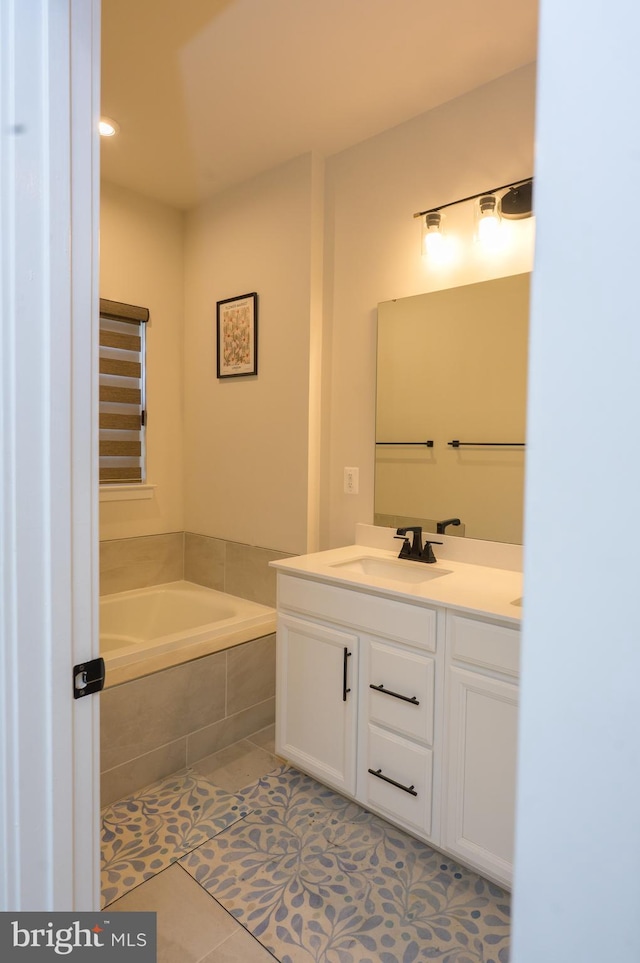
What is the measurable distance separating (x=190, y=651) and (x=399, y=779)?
1007 mm

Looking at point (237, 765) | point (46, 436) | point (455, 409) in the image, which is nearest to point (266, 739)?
point (237, 765)

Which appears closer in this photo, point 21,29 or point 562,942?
point 562,942

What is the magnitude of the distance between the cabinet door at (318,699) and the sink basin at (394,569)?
0.30 meters

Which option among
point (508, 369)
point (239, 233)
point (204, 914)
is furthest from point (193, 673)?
point (239, 233)

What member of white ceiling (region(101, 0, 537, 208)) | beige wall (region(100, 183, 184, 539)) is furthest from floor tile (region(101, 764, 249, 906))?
white ceiling (region(101, 0, 537, 208))

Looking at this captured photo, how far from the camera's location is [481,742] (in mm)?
1566

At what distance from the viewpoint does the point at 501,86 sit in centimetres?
202

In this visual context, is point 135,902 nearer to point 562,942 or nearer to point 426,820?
point 426,820

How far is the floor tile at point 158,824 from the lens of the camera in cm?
168

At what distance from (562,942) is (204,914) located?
1638 millimetres

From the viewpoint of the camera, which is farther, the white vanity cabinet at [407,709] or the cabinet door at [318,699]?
the cabinet door at [318,699]

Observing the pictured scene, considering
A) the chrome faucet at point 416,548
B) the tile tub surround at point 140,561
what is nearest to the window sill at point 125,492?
the tile tub surround at point 140,561

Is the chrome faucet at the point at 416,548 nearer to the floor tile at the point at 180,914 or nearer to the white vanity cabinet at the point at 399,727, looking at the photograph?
the white vanity cabinet at the point at 399,727

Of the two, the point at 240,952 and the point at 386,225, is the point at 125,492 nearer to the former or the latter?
the point at 386,225
